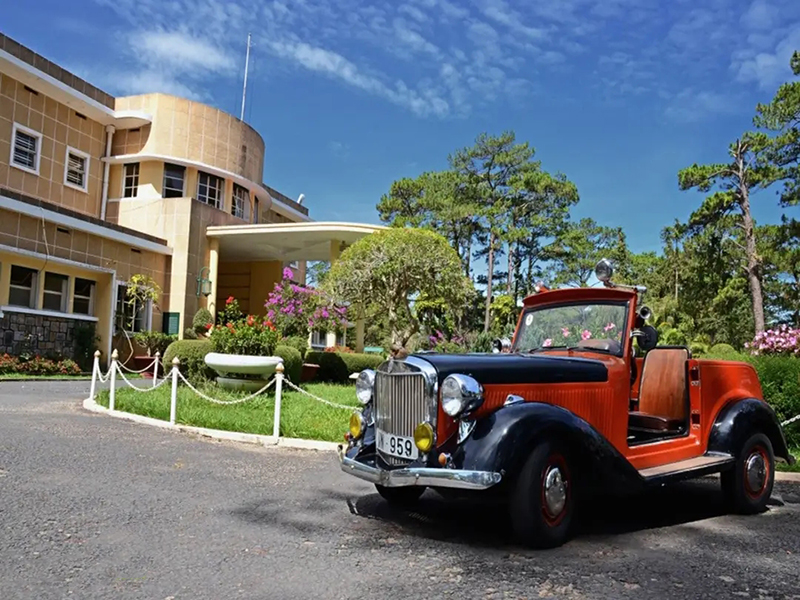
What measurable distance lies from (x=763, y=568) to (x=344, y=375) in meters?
15.5

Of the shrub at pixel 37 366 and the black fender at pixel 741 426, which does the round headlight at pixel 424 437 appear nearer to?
the black fender at pixel 741 426

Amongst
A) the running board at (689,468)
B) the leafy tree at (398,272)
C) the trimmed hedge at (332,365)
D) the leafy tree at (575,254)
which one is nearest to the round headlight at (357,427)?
the running board at (689,468)

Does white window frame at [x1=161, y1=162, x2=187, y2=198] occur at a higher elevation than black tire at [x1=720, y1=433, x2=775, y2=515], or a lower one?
higher

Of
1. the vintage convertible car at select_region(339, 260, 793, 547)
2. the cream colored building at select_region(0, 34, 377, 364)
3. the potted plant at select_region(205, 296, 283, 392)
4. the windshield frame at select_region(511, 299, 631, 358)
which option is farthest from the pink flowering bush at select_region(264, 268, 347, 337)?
the vintage convertible car at select_region(339, 260, 793, 547)

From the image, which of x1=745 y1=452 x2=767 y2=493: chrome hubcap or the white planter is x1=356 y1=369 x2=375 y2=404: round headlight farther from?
the white planter

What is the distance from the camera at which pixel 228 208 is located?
25.9m

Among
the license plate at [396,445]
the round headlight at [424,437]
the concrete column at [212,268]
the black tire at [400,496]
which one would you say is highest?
the concrete column at [212,268]

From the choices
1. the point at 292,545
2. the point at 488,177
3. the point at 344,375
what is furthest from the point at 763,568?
the point at 488,177

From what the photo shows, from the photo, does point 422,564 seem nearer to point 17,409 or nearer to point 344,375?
point 17,409

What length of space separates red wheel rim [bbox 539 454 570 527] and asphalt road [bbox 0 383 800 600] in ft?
0.71

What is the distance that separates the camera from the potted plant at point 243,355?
12180 mm

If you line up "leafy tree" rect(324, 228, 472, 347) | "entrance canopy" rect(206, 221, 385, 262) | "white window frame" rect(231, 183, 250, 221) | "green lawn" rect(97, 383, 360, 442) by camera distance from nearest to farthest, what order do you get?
1. "green lawn" rect(97, 383, 360, 442)
2. "leafy tree" rect(324, 228, 472, 347)
3. "entrance canopy" rect(206, 221, 385, 262)
4. "white window frame" rect(231, 183, 250, 221)

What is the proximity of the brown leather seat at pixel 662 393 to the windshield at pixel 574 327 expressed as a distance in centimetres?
71

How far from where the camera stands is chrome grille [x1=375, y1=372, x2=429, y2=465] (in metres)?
4.48
